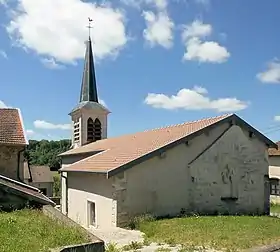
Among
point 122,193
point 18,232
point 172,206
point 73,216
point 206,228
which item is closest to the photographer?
point 18,232

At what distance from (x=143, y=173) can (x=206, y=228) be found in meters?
3.91

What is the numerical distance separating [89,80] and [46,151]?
67.6 meters

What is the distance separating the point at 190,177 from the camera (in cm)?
1716

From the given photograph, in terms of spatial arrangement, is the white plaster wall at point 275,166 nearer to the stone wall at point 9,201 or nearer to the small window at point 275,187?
the small window at point 275,187

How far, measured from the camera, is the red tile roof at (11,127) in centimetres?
1759

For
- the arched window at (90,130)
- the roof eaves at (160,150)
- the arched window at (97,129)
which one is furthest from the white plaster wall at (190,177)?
the arched window at (97,129)

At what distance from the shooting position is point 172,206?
54.3ft

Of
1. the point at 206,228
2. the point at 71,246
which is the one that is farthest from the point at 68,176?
the point at 71,246

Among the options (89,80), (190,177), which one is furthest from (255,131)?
(89,80)

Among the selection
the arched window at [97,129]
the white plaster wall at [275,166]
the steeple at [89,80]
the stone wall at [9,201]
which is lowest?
the stone wall at [9,201]

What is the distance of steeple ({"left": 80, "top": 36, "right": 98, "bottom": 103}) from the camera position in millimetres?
33344

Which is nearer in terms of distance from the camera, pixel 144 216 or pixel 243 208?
pixel 144 216

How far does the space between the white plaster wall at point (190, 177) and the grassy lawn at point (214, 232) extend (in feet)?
3.92

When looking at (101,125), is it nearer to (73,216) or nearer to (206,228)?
(73,216)
